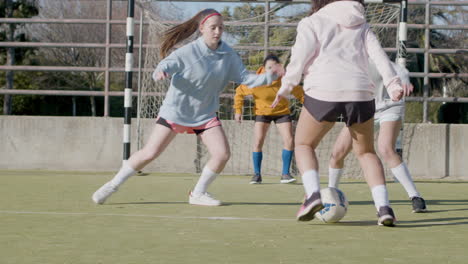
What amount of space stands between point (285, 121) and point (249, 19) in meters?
2.60

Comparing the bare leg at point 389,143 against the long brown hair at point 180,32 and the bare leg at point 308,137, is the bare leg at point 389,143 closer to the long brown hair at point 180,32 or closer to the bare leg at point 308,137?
the bare leg at point 308,137

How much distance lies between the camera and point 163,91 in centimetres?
1242

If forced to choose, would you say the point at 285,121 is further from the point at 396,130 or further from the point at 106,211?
the point at 106,211

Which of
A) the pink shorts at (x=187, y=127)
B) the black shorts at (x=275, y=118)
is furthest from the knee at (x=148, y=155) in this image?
the black shorts at (x=275, y=118)

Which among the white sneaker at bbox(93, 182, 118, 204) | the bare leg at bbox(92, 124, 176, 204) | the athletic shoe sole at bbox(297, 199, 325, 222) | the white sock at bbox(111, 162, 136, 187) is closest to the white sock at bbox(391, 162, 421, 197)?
the athletic shoe sole at bbox(297, 199, 325, 222)

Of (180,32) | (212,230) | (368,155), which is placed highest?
(180,32)

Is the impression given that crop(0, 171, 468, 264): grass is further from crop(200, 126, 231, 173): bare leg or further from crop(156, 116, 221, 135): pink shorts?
crop(156, 116, 221, 135): pink shorts

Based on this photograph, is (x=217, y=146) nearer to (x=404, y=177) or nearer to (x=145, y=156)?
(x=145, y=156)

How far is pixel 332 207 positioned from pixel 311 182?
0.89ft

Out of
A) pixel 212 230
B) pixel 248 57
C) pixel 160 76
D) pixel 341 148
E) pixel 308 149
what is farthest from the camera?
pixel 248 57

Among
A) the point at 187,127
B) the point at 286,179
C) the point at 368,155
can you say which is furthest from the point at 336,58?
the point at 286,179

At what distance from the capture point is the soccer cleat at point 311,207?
530 centimetres

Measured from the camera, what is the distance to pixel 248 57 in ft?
40.6

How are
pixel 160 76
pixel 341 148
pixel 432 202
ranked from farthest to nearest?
pixel 432 202, pixel 341 148, pixel 160 76
